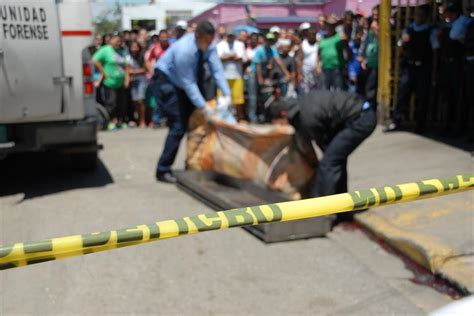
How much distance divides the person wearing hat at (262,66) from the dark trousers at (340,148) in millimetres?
5606

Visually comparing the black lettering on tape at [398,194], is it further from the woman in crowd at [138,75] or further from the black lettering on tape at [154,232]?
the woman in crowd at [138,75]

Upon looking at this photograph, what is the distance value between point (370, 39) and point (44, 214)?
18.4 ft

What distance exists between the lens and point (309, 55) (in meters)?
10.0

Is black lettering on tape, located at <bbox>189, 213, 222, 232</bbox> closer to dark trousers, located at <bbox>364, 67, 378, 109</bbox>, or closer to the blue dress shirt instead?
the blue dress shirt

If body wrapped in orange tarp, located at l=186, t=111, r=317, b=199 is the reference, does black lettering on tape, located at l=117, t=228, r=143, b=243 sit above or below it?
above

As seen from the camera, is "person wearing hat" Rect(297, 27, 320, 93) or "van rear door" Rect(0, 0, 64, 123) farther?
"person wearing hat" Rect(297, 27, 320, 93)

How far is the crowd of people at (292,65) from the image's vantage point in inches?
298

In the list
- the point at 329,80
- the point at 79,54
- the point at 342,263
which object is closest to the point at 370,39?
the point at 329,80

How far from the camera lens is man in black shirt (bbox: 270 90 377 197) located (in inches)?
182

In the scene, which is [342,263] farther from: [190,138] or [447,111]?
[447,111]

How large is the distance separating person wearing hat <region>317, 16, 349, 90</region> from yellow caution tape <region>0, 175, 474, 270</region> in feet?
22.0

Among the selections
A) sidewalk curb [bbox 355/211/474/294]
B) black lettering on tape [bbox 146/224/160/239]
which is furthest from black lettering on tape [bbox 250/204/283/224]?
sidewalk curb [bbox 355/211/474/294]

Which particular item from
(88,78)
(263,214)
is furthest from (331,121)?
(263,214)

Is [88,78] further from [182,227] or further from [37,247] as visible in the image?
[37,247]
